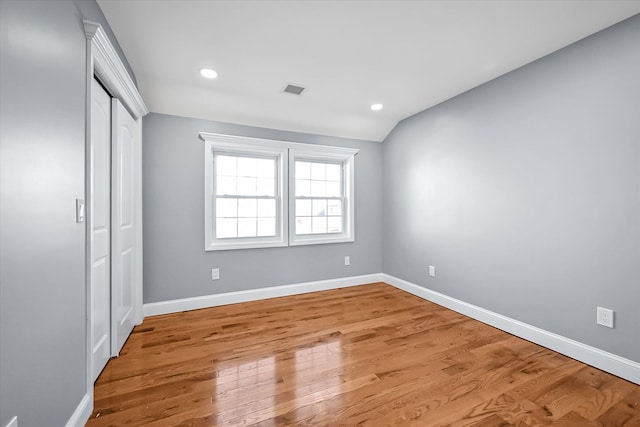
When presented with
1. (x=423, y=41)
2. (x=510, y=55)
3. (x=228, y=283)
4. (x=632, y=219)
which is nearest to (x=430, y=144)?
(x=510, y=55)

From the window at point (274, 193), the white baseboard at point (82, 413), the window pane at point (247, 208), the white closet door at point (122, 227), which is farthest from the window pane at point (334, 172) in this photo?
the white baseboard at point (82, 413)

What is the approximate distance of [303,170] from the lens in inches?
156

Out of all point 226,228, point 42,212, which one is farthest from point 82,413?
point 226,228

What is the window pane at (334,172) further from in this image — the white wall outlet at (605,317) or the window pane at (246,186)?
the white wall outlet at (605,317)

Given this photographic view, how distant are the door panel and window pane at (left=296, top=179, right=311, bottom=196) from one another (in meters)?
1.97

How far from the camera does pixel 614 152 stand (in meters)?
1.93

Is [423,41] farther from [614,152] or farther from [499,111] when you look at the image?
[614,152]

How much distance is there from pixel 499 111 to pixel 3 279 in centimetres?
357

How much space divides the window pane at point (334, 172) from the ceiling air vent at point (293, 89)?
4.46 feet

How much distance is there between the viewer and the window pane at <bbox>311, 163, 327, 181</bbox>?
4035 mm

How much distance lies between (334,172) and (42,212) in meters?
3.41

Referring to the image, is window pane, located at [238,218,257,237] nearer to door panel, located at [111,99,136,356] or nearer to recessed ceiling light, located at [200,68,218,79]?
door panel, located at [111,99,136,356]

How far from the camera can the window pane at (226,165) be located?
136 inches

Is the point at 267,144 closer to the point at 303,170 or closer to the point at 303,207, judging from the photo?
the point at 303,170
